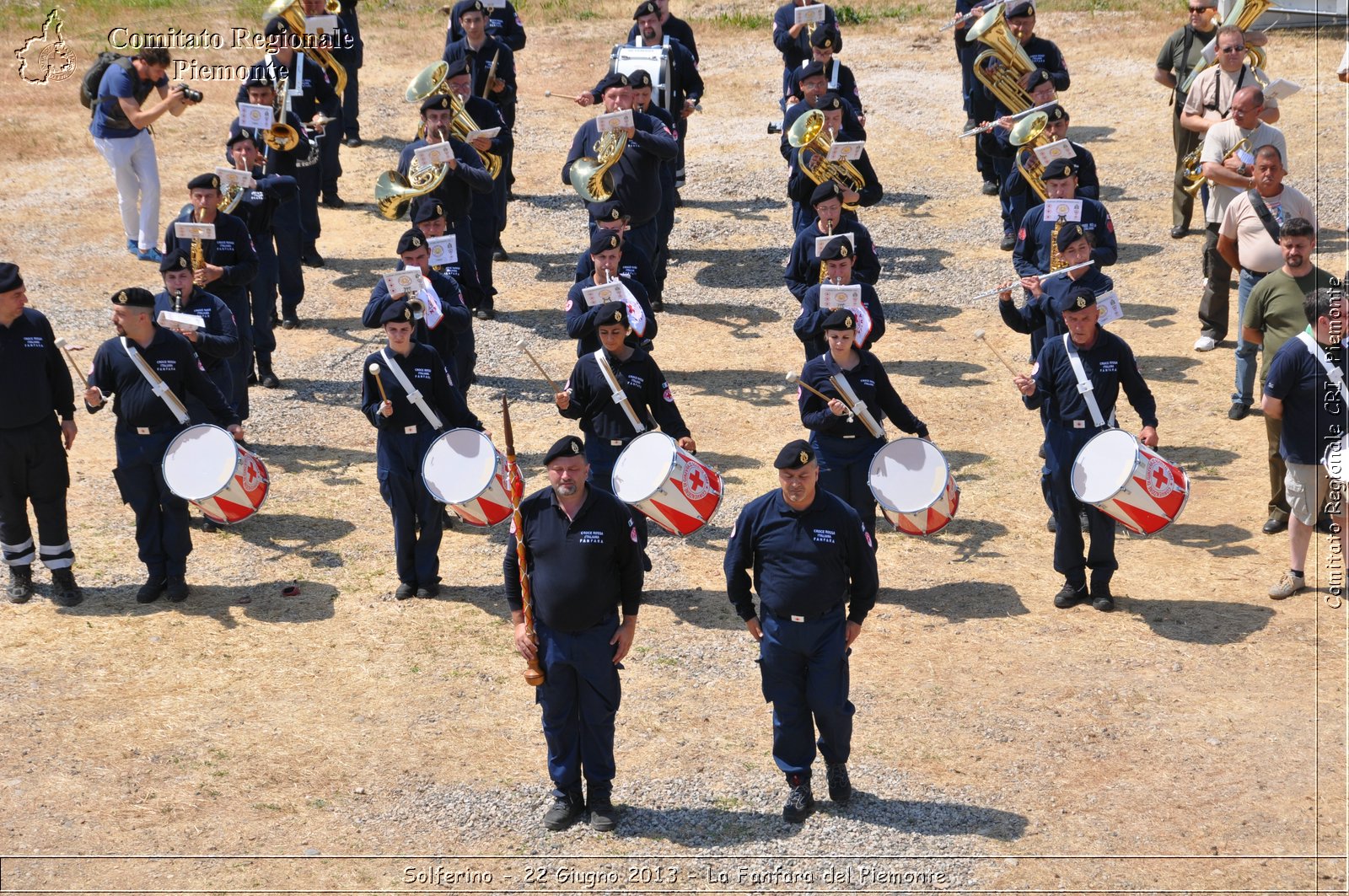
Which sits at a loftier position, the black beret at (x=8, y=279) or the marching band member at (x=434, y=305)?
the black beret at (x=8, y=279)

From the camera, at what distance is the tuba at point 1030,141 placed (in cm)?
1421

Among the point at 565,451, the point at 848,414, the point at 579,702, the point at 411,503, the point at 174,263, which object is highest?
the point at 174,263

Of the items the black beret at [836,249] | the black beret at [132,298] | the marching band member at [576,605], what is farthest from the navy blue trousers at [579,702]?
the black beret at [836,249]

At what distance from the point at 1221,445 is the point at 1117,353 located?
3.11m

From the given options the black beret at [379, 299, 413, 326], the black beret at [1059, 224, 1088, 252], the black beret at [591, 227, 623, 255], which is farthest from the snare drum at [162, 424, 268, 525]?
the black beret at [1059, 224, 1088, 252]

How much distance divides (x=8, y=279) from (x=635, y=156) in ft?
20.5

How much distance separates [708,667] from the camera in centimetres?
996

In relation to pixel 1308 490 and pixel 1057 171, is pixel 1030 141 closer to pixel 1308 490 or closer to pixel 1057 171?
pixel 1057 171

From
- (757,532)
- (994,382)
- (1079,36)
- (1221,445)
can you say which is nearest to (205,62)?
(1079,36)

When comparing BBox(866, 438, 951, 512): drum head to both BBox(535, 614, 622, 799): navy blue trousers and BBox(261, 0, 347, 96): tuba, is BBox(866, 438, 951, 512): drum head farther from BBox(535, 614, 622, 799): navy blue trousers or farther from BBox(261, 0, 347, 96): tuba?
BBox(261, 0, 347, 96): tuba

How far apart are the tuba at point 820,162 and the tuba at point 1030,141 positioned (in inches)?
56.4

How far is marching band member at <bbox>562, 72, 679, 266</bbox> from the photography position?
14781 mm

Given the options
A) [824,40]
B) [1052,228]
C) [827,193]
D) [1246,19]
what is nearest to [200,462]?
[827,193]

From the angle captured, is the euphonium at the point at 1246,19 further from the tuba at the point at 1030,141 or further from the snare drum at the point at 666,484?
the snare drum at the point at 666,484
